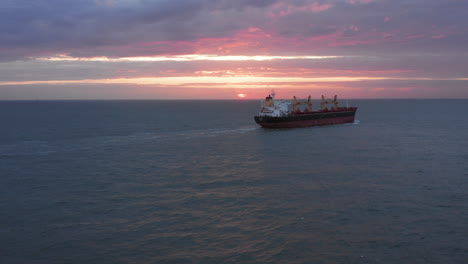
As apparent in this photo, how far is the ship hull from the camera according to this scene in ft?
295

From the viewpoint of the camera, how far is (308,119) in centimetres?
9712

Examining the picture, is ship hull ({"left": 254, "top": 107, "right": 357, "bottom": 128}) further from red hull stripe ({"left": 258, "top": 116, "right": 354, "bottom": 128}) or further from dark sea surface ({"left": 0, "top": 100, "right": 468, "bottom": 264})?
dark sea surface ({"left": 0, "top": 100, "right": 468, "bottom": 264})

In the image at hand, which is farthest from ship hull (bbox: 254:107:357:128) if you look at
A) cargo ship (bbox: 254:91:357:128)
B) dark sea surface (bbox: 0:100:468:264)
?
dark sea surface (bbox: 0:100:468:264)

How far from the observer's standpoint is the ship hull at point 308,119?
295 ft

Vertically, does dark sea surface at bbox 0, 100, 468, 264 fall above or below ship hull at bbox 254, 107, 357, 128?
below

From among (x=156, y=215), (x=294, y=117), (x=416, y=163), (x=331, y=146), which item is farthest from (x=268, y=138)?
(x=156, y=215)

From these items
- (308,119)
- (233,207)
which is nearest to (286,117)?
(308,119)

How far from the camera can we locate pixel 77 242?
2162 cm

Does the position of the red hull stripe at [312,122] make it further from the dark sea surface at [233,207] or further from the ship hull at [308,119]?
the dark sea surface at [233,207]

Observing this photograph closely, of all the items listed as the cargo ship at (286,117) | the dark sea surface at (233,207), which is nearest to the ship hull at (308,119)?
the cargo ship at (286,117)

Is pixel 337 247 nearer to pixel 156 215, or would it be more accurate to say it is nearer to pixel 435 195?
pixel 156 215

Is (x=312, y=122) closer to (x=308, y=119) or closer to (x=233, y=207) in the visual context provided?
(x=308, y=119)

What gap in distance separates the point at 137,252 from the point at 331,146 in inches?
1800

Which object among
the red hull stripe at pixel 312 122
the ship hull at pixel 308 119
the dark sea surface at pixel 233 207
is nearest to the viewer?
the dark sea surface at pixel 233 207
